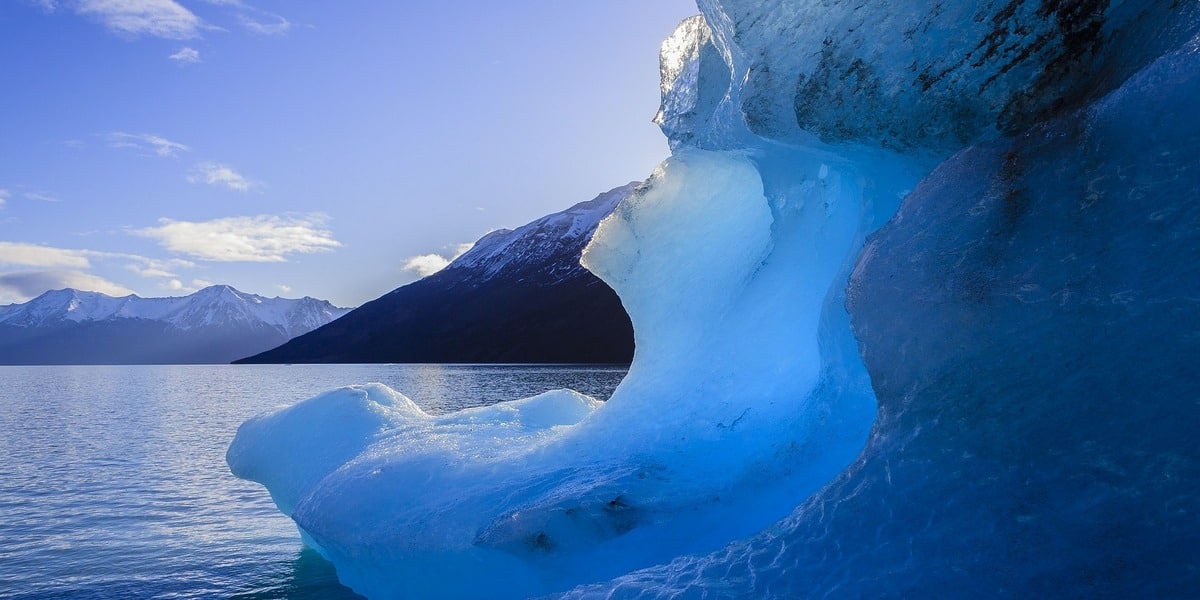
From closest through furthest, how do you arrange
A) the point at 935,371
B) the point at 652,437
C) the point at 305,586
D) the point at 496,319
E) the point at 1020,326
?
the point at 1020,326 → the point at 935,371 → the point at 652,437 → the point at 305,586 → the point at 496,319

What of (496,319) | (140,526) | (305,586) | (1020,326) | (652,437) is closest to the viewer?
(1020,326)

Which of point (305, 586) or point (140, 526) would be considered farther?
point (140, 526)

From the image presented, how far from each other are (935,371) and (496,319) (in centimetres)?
15580

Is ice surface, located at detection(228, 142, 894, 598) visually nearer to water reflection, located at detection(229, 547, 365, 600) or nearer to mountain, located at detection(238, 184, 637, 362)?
water reflection, located at detection(229, 547, 365, 600)

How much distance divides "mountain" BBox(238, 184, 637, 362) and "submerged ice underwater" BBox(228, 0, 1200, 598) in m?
114

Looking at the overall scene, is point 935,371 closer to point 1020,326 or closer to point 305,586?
point 1020,326

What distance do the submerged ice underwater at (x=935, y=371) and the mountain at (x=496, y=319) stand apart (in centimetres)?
11355

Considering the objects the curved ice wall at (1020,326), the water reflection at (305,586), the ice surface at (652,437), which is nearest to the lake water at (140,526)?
the water reflection at (305,586)

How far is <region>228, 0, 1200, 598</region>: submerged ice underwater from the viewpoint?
110 inches

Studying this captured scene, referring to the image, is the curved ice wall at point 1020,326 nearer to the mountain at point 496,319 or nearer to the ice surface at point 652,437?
the ice surface at point 652,437

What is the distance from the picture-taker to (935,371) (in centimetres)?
327

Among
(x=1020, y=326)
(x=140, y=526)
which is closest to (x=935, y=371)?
(x=1020, y=326)

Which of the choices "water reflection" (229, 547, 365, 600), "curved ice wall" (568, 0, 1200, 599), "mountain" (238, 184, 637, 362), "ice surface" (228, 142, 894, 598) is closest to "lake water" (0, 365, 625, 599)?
"water reflection" (229, 547, 365, 600)

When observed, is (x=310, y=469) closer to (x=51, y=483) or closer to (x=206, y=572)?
(x=206, y=572)
